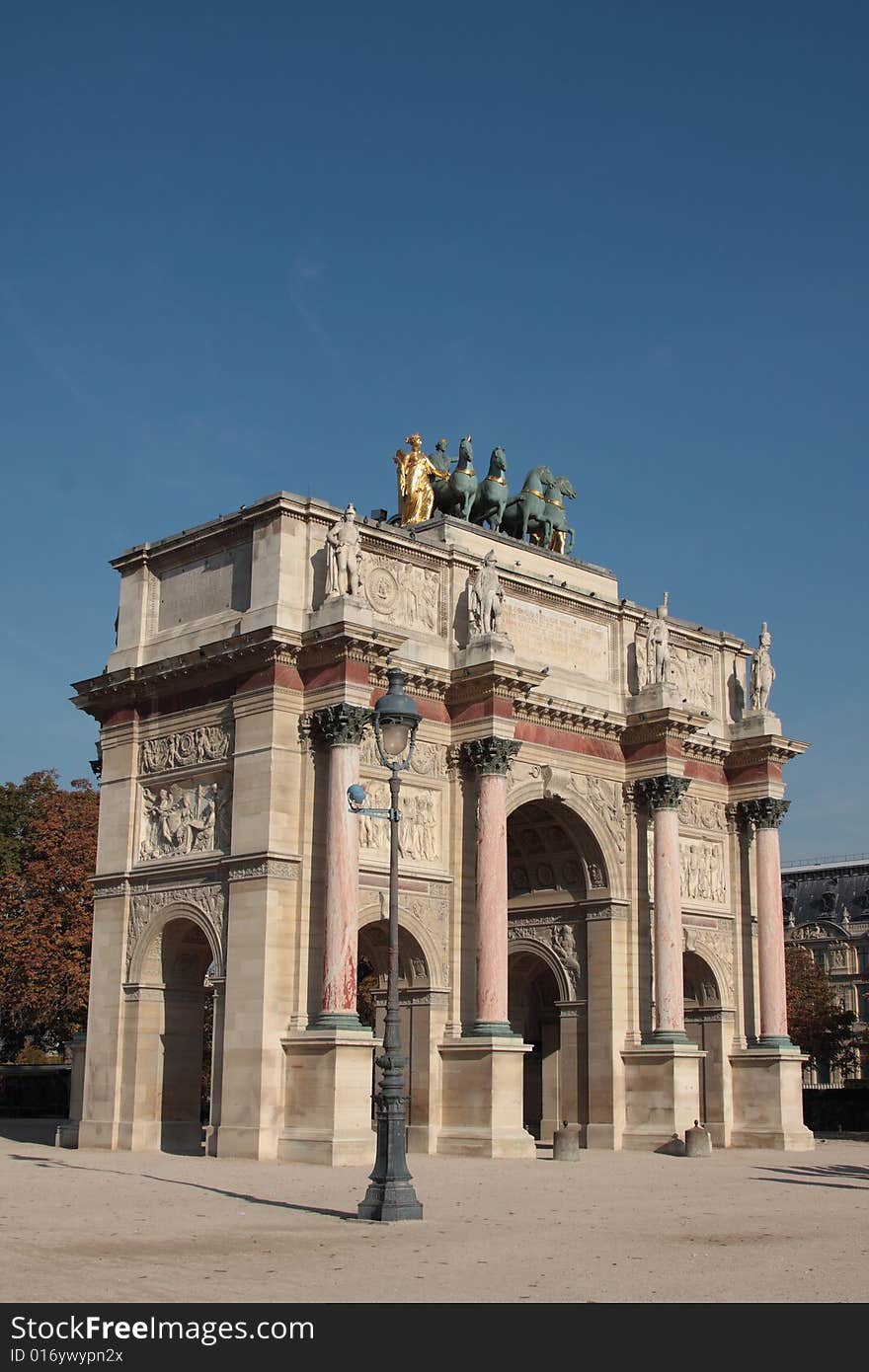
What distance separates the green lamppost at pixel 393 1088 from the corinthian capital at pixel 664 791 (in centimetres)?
2098

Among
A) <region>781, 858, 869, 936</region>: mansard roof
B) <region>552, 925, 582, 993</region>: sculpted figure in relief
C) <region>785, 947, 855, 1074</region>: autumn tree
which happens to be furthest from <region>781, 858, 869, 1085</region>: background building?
<region>552, 925, 582, 993</region>: sculpted figure in relief

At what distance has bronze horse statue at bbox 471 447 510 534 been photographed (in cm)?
4384

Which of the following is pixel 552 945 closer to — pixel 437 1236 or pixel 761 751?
pixel 761 751

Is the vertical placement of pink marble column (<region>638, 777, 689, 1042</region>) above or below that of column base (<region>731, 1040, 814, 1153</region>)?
above

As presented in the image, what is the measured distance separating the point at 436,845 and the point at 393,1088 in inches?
707

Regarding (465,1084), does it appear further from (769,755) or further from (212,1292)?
(212,1292)

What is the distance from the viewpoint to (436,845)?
1524 inches

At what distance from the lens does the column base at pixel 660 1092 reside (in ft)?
132

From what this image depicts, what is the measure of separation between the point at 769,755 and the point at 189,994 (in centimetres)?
1793

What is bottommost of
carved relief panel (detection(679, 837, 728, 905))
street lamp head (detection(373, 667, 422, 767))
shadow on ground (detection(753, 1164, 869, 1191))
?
shadow on ground (detection(753, 1164, 869, 1191))

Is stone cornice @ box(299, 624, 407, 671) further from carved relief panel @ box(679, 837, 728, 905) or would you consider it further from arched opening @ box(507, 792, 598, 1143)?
carved relief panel @ box(679, 837, 728, 905)

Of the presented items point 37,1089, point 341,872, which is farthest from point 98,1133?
point 37,1089

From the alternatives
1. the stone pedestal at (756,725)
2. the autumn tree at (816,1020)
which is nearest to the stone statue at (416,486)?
the stone pedestal at (756,725)

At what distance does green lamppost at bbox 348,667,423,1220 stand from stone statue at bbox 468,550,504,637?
54.6 ft
